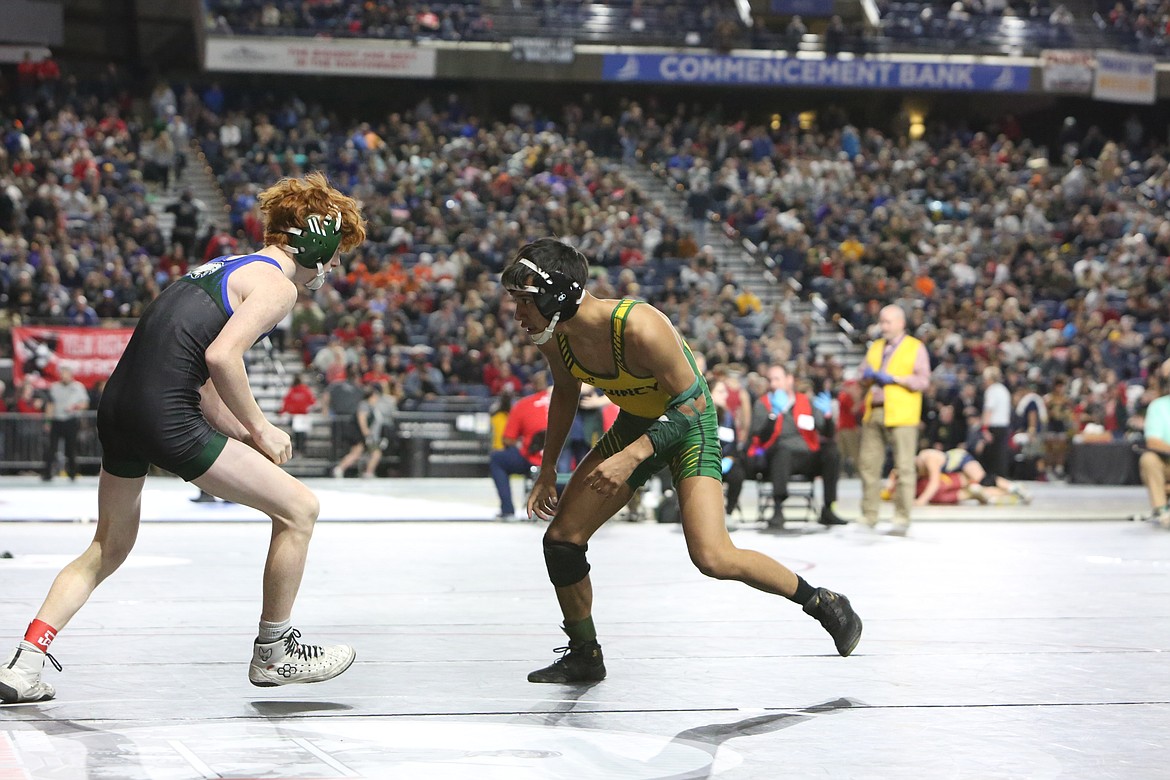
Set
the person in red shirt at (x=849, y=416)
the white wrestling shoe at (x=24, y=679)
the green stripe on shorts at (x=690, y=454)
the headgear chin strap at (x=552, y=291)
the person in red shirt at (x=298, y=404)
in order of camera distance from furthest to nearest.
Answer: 1. the person in red shirt at (x=298, y=404)
2. the person in red shirt at (x=849, y=416)
3. the green stripe on shorts at (x=690, y=454)
4. the headgear chin strap at (x=552, y=291)
5. the white wrestling shoe at (x=24, y=679)

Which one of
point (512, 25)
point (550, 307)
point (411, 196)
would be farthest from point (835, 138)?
point (550, 307)

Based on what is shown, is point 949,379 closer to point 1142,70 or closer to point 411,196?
point 411,196

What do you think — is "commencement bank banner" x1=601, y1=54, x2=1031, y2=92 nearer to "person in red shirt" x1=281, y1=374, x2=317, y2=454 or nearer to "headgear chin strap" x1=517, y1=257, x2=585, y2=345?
"person in red shirt" x1=281, y1=374, x2=317, y2=454

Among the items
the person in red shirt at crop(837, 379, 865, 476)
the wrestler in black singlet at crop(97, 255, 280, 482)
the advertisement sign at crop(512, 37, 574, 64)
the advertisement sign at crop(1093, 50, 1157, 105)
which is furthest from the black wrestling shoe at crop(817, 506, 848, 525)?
the advertisement sign at crop(1093, 50, 1157, 105)

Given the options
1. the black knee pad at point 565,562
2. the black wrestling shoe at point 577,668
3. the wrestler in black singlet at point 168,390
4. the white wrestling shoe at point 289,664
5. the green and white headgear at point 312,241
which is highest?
the green and white headgear at point 312,241

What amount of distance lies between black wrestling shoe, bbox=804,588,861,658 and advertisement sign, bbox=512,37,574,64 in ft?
98.7

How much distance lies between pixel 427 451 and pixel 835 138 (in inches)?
695

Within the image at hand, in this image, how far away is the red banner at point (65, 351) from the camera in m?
20.5

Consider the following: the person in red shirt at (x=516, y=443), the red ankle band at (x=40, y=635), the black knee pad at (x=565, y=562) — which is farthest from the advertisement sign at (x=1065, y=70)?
the red ankle band at (x=40, y=635)

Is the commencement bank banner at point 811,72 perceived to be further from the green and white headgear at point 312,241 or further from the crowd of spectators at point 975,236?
the green and white headgear at point 312,241

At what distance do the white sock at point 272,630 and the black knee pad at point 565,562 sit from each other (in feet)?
3.41

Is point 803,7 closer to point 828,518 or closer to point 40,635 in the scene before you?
point 828,518

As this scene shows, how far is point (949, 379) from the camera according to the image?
24078mm

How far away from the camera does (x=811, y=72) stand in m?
36.3
